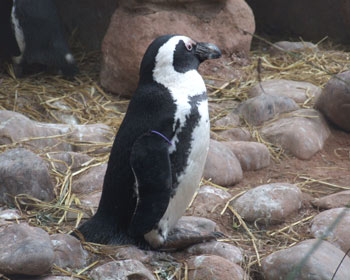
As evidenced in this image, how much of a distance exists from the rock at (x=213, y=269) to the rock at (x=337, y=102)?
1.93 metres

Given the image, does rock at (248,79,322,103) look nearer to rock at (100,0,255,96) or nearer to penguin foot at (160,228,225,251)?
rock at (100,0,255,96)

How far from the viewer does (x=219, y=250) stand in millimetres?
2477

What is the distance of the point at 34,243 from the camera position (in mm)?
2035

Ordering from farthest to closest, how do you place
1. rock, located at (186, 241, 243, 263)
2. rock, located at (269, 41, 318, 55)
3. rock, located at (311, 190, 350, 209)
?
rock, located at (269, 41, 318, 55) < rock, located at (311, 190, 350, 209) < rock, located at (186, 241, 243, 263)

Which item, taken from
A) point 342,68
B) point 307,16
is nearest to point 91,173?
point 342,68

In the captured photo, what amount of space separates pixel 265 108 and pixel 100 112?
4.09 ft

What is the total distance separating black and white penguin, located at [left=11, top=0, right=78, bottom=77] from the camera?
488cm

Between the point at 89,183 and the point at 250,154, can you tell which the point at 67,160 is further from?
the point at 250,154

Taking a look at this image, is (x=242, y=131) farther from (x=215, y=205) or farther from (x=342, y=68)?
(x=342, y=68)

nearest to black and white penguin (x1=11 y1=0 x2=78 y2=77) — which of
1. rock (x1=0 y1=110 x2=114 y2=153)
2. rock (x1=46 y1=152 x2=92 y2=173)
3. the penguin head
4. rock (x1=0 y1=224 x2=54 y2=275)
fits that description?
rock (x1=0 y1=110 x2=114 y2=153)

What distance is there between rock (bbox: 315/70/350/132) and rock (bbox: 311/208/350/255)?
1.26 meters

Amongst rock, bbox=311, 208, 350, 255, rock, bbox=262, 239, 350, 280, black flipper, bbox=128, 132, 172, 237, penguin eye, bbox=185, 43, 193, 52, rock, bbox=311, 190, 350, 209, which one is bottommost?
rock, bbox=311, 190, 350, 209

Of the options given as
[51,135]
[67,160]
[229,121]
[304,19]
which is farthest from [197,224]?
[304,19]

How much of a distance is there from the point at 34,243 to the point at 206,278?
0.65 meters
